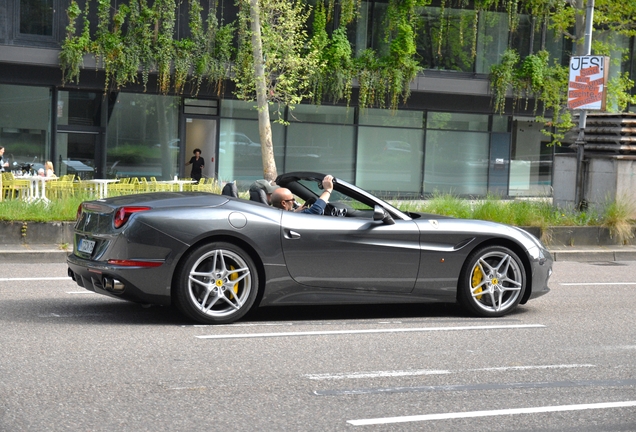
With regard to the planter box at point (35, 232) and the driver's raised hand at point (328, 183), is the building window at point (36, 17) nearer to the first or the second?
the planter box at point (35, 232)

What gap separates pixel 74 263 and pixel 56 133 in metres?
19.0

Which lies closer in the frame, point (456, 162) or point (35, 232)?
point (35, 232)

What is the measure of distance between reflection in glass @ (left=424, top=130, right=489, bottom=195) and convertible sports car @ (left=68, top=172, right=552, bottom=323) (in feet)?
75.7

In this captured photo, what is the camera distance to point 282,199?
29.7 feet

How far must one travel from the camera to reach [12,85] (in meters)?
25.9

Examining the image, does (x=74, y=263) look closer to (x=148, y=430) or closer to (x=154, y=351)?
(x=154, y=351)

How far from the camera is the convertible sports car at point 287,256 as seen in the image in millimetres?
8062

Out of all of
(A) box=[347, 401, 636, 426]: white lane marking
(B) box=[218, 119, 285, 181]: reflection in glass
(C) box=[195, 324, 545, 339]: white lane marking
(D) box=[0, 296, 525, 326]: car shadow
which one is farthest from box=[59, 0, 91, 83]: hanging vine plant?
(A) box=[347, 401, 636, 426]: white lane marking

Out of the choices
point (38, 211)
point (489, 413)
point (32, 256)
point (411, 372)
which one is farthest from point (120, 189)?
point (489, 413)

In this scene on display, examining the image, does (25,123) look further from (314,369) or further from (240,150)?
(314,369)

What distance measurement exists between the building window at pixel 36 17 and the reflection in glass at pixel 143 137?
288 centimetres

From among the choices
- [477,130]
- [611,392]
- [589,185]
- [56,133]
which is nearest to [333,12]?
[477,130]

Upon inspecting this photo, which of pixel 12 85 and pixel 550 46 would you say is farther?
pixel 550 46

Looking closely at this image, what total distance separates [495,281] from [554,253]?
7320 millimetres
